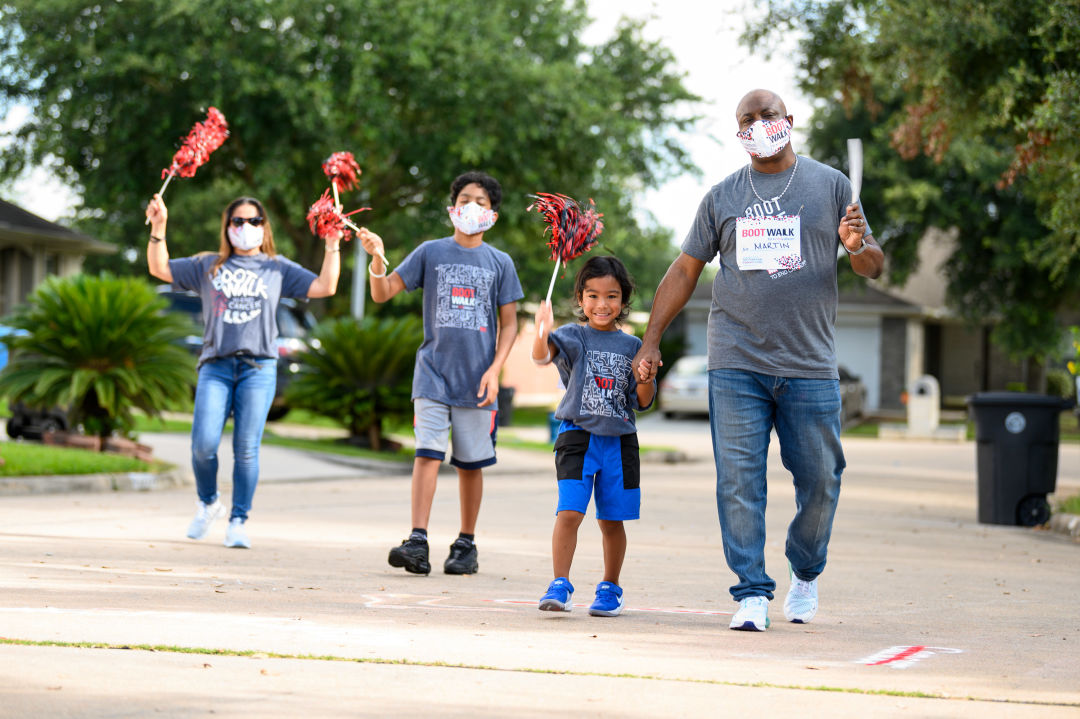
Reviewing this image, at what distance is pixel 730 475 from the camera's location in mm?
5680

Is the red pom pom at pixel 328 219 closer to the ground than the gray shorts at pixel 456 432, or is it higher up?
higher up

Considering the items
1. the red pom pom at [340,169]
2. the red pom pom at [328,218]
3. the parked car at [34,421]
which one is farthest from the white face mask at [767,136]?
the parked car at [34,421]

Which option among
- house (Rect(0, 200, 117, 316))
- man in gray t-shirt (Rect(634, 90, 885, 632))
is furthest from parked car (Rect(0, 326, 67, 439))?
house (Rect(0, 200, 117, 316))

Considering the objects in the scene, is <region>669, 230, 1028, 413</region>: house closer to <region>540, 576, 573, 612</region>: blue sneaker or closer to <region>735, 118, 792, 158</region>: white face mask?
<region>735, 118, 792, 158</region>: white face mask

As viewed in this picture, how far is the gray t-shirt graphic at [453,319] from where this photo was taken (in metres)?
7.25

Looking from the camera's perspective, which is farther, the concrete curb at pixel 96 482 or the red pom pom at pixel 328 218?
the concrete curb at pixel 96 482

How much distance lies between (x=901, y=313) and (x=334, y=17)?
24.0 m

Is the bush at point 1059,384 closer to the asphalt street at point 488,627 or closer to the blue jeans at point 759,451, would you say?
the asphalt street at point 488,627

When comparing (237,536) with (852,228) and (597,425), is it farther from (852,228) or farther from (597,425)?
(852,228)

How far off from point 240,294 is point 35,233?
66.4ft

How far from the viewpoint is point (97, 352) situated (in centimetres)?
1338

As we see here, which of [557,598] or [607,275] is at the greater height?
[607,275]

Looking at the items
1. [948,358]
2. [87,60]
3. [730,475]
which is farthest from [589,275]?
[948,358]

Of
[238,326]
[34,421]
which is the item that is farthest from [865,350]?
[238,326]
